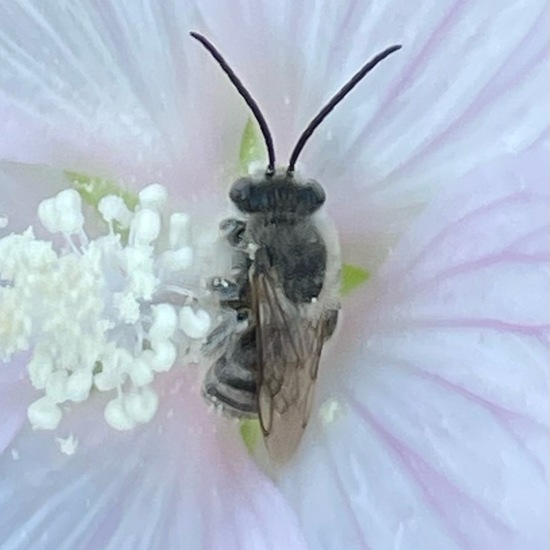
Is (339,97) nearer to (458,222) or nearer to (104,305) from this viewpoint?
(458,222)

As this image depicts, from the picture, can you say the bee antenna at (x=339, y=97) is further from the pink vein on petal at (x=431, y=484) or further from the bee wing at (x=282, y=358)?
the pink vein on petal at (x=431, y=484)

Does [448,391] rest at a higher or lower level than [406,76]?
lower

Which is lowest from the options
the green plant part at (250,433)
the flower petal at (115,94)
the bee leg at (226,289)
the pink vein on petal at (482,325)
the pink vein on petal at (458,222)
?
the green plant part at (250,433)

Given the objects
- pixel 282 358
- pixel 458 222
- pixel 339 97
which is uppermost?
pixel 339 97

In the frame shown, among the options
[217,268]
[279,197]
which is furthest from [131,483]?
[279,197]

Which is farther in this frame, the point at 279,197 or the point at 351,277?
the point at 351,277

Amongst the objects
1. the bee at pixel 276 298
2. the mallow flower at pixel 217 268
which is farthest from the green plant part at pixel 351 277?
the bee at pixel 276 298

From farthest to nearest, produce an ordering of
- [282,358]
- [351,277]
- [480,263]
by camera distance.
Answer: [351,277], [480,263], [282,358]

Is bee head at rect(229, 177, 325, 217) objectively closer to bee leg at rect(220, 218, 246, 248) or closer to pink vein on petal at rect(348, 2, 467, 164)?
bee leg at rect(220, 218, 246, 248)
